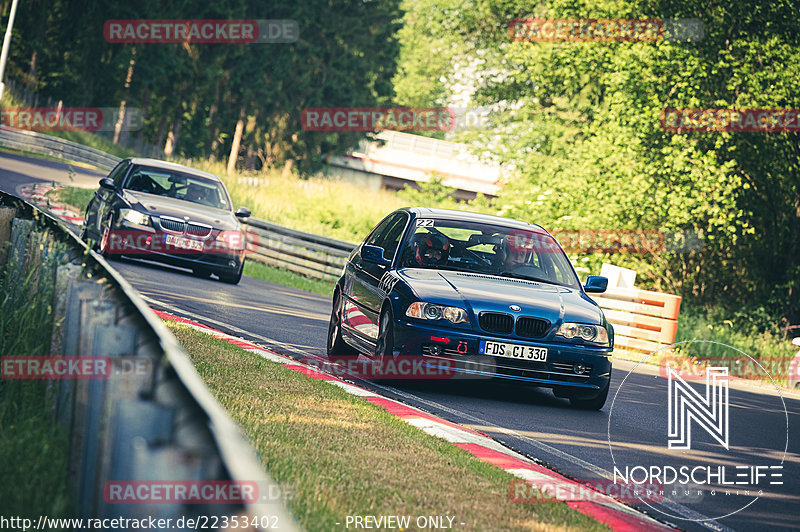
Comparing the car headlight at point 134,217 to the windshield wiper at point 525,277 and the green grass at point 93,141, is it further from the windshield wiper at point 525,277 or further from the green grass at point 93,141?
the green grass at point 93,141

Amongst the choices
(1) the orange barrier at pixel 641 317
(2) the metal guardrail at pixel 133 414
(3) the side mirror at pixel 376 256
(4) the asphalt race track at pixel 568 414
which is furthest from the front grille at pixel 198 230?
(2) the metal guardrail at pixel 133 414

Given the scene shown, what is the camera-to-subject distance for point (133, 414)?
2.98 metres

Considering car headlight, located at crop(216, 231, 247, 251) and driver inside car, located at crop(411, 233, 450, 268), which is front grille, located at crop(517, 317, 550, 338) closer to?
driver inside car, located at crop(411, 233, 450, 268)

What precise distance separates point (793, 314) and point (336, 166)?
59.9 metres

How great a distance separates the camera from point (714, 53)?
26094 mm

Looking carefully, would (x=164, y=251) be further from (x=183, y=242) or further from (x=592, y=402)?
(x=592, y=402)

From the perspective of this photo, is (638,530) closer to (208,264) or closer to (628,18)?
(208,264)

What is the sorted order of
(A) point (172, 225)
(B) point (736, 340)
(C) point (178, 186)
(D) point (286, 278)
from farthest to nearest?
(D) point (286, 278) < (B) point (736, 340) < (C) point (178, 186) < (A) point (172, 225)

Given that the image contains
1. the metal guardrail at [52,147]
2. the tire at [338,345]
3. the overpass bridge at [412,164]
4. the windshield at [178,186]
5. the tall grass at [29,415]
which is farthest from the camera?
the overpass bridge at [412,164]

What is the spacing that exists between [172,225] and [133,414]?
13874mm

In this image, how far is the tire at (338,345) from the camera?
35.5 ft

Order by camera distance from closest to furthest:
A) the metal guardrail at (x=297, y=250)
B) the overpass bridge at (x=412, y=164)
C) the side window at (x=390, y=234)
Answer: the side window at (x=390, y=234) → the metal guardrail at (x=297, y=250) → the overpass bridge at (x=412, y=164)

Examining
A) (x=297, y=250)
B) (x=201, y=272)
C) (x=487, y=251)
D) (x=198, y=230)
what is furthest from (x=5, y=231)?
(x=297, y=250)

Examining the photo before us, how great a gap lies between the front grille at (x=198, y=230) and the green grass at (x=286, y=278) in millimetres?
5249
